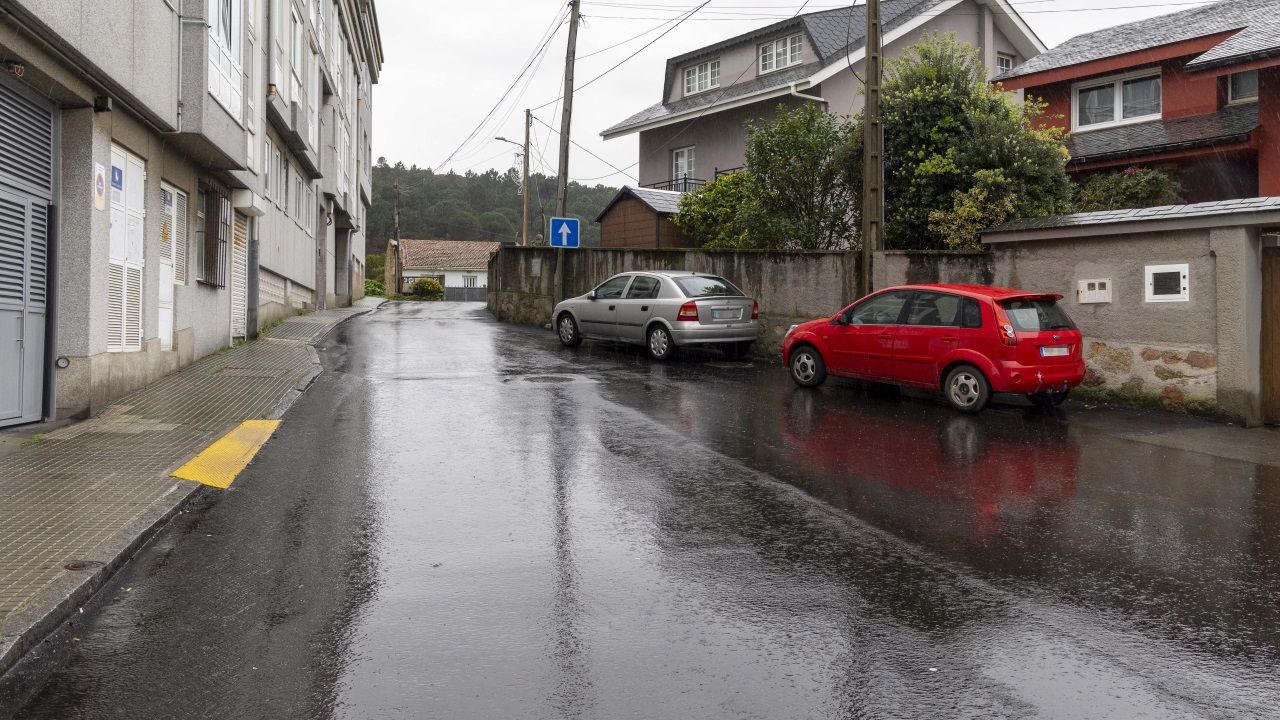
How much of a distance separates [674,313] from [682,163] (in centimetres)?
2056

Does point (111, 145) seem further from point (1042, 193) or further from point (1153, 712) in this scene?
point (1042, 193)

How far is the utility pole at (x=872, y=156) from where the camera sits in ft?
51.4

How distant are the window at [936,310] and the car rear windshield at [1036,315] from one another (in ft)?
1.88

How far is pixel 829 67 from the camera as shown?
29.9 metres

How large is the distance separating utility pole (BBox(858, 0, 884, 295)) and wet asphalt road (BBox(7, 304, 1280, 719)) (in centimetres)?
672

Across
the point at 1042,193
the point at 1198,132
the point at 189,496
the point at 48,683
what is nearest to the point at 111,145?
the point at 189,496

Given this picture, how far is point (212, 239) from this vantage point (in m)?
15.8

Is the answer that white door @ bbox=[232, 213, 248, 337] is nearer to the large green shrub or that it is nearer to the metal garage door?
the metal garage door

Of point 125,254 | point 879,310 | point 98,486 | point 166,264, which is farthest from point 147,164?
point 879,310

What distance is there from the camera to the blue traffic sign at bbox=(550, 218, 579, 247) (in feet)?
79.4

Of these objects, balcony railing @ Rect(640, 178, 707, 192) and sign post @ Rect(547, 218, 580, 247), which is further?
balcony railing @ Rect(640, 178, 707, 192)

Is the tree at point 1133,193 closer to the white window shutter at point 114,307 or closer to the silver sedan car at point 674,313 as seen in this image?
the silver sedan car at point 674,313

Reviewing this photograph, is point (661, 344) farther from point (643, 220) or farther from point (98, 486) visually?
point (643, 220)

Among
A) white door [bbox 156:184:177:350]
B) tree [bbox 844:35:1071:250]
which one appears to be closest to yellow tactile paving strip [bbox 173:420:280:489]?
white door [bbox 156:184:177:350]
